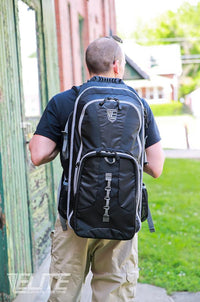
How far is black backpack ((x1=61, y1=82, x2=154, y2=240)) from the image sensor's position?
2.03m

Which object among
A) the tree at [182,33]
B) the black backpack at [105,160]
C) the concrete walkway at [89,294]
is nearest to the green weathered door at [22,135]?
the concrete walkway at [89,294]

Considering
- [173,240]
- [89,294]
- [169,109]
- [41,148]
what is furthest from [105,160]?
[169,109]

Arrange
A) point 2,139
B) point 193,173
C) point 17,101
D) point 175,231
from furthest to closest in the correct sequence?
1. point 193,173
2. point 175,231
3. point 17,101
4. point 2,139

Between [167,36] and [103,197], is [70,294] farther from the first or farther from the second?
[167,36]

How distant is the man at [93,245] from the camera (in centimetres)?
219

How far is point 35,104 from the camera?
4.54 metres

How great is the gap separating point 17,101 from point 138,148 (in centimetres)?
183

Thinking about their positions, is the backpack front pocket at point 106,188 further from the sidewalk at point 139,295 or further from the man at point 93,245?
the sidewalk at point 139,295

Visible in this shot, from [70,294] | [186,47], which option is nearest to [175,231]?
[70,294]

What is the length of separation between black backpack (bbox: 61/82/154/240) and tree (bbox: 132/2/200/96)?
5068 centimetres

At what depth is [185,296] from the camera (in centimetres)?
377

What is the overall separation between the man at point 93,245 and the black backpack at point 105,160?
103 mm

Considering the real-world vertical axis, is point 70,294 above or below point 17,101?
below

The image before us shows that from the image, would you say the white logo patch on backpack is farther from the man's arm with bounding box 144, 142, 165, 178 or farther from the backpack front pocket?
the man's arm with bounding box 144, 142, 165, 178
